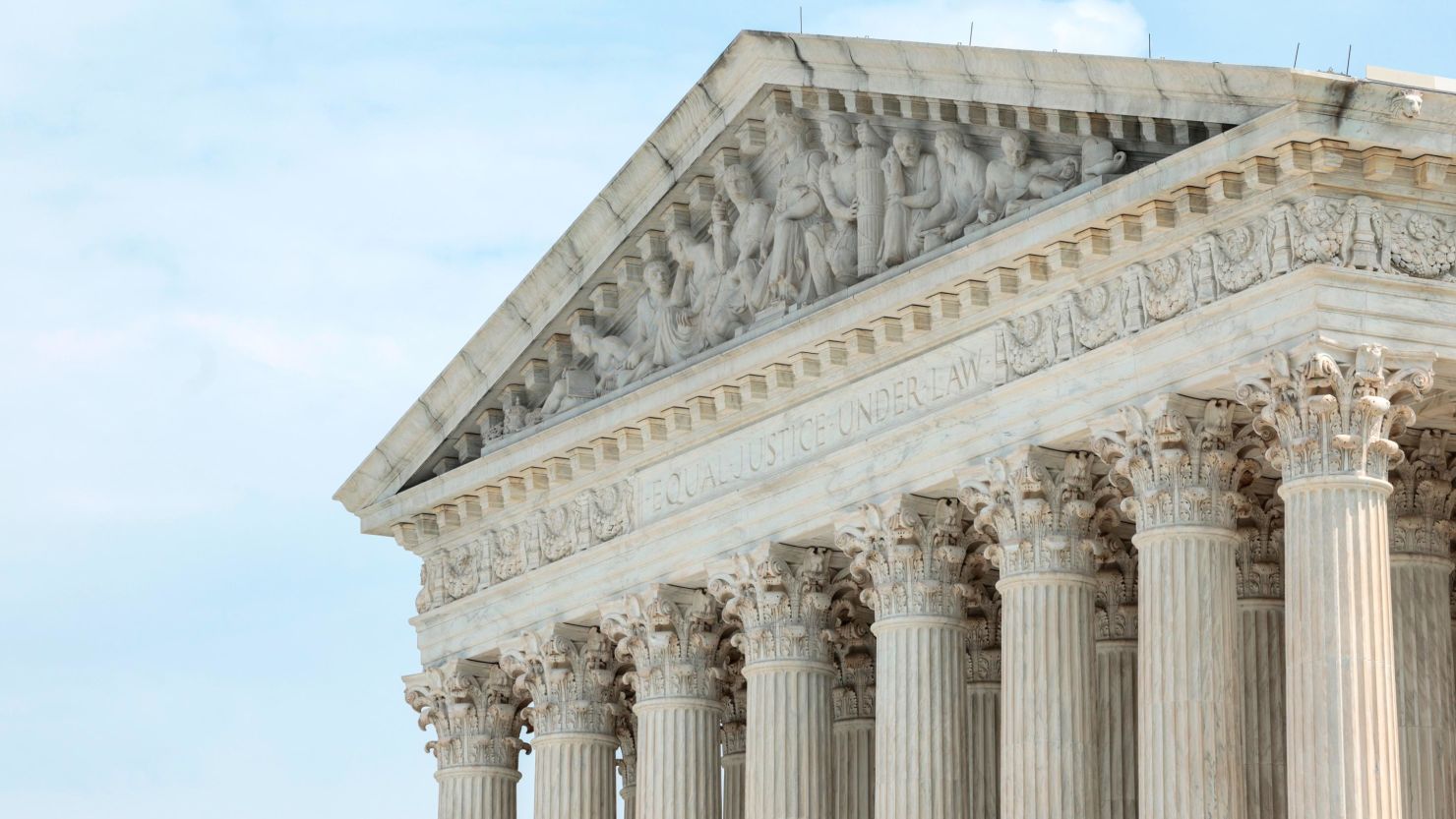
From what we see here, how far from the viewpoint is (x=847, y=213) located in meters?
48.0

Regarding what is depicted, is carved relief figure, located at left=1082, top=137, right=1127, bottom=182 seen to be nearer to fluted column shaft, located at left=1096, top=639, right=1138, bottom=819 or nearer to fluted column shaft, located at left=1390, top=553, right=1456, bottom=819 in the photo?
fluted column shaft, located at left=1390, top=553, right=1456, bottom=819

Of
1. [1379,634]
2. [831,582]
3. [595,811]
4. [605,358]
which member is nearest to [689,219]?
[605,358]

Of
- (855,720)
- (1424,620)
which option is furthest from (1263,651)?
(855,720)

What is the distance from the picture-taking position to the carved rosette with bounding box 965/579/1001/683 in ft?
173

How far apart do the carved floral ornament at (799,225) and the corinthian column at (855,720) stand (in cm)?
609

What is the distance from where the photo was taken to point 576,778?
54781 mm

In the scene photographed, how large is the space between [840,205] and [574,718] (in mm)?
11279

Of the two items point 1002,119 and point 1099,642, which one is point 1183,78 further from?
point 1099,642

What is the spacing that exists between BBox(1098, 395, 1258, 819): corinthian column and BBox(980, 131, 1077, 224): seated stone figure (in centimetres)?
373

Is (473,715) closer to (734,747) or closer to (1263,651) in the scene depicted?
(734,747)

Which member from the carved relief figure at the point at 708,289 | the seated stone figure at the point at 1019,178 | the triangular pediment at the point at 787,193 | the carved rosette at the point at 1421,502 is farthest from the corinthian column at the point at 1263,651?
the carved relief figure at the point at 708,289

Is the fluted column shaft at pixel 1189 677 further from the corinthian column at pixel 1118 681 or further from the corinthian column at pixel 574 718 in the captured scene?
the corinthian column at pixel 574 718

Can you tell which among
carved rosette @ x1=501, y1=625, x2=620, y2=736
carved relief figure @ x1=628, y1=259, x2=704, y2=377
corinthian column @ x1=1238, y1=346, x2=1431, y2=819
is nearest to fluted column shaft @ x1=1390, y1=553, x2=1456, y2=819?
corinthian column @ x1=1238, y1=346, x2=1431, y2=819

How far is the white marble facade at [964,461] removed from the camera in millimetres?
39875
